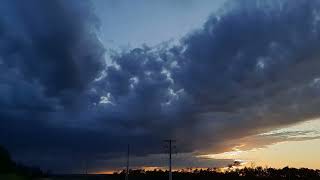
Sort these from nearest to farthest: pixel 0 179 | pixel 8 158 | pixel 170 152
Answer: pixel 0 179, pixel 8 158, pixel 170 152

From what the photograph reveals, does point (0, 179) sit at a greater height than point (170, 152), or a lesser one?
lesser

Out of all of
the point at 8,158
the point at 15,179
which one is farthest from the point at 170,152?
the point at 15,179

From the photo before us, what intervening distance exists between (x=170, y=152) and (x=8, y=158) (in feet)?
150

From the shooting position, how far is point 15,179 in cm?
6956

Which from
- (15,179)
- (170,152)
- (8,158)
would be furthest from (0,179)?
(170,152)

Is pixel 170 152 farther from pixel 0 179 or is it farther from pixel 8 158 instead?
pixel 0 179

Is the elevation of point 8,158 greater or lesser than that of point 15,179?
greater

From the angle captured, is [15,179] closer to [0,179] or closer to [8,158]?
[0,179]

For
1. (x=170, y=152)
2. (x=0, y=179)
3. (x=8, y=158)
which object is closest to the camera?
(x=0, y=179)

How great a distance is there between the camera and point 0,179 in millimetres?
65000

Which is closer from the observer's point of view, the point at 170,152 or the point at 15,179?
the point at 15,179

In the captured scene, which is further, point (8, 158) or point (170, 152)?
point (170, 152)

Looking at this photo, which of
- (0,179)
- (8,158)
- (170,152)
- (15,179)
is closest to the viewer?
(0,179)

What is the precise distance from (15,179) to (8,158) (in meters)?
29.4
